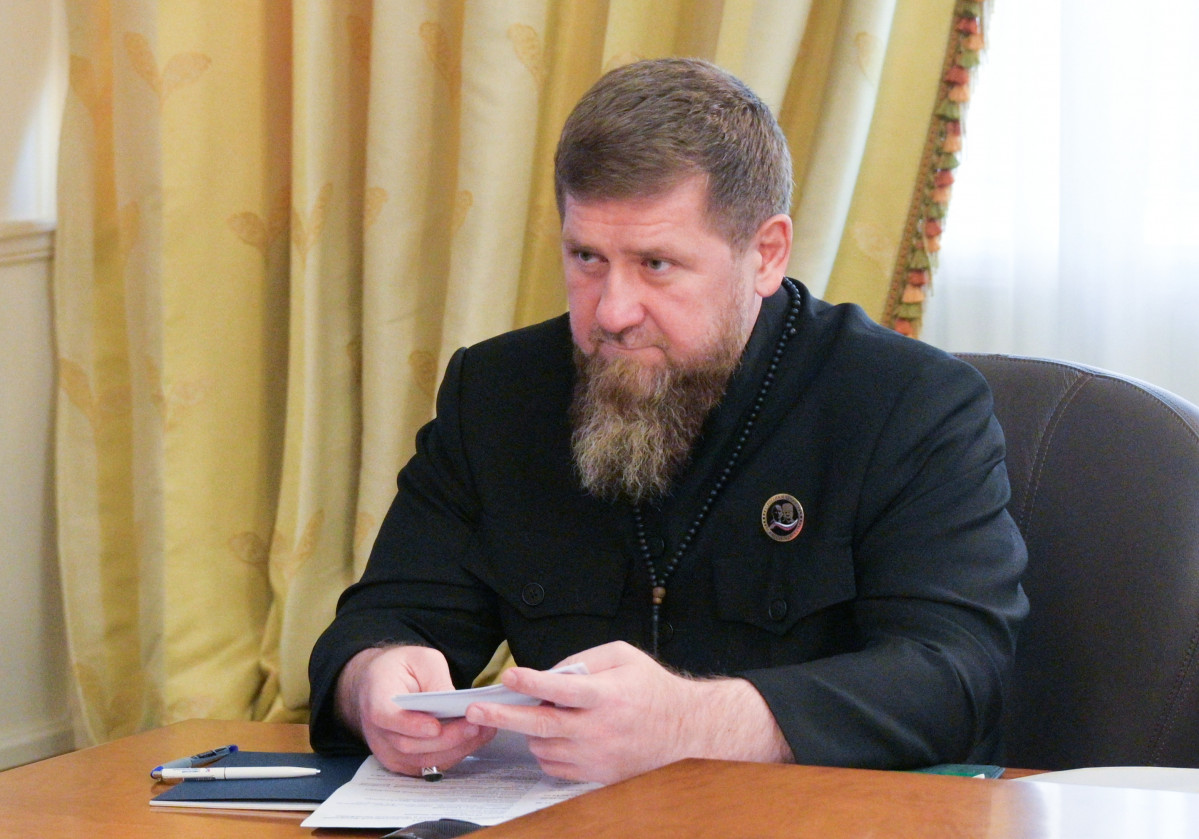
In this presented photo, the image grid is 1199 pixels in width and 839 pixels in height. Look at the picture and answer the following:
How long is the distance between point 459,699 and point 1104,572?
0.82 meters

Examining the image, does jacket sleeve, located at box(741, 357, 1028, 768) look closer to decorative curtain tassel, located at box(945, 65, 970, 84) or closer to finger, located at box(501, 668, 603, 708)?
finger, located at box(501, 668, 603, 708)

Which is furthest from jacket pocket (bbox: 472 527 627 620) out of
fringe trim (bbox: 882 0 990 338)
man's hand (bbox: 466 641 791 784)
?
fringe trim (bbox: 882 0 990 338)

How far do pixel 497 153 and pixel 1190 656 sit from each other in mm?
1704

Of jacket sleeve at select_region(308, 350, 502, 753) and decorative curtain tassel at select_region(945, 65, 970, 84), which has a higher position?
decorative curtain tassel at select_region(945, 65, 970, 84)

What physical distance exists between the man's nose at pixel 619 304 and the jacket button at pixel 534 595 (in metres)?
0.37

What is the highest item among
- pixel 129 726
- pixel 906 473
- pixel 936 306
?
pixel 936 306

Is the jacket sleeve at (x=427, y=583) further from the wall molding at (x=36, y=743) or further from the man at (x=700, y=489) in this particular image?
the wall molding at (x=36, y=743)

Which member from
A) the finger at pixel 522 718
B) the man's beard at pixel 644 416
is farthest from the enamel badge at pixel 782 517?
the finger at pixel 522 718

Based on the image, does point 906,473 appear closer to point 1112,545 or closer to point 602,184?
point 1112,545

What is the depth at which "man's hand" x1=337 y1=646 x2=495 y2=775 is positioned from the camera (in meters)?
1.38

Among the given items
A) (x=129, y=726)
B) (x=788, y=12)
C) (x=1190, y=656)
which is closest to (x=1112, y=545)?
(x=1190, y=656)

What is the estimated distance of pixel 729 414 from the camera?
180 centimetres

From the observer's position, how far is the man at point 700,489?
154 centimetres

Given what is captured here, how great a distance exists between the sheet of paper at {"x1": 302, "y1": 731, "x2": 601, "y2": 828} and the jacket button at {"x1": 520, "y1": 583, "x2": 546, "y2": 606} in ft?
0.99
